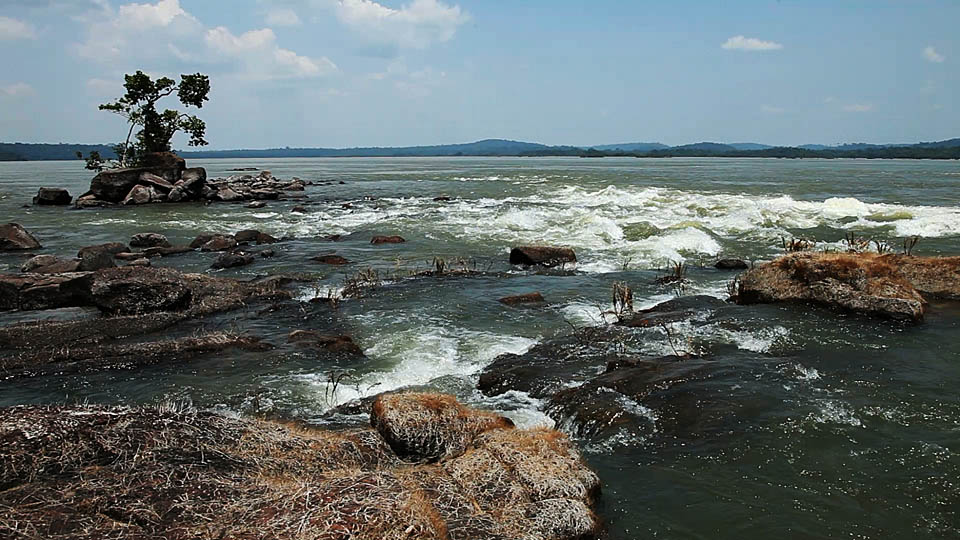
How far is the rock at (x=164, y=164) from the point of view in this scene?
43.7 meters

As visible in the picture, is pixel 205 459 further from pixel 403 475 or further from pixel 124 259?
pixel 124 259

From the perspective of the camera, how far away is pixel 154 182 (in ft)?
137

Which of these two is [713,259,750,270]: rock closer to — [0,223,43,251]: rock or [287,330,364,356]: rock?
[287,330,364,356]: rock

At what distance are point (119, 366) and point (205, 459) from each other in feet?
19.1

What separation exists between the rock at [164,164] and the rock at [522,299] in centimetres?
3816

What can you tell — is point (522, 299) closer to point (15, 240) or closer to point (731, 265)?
point (731, 265)

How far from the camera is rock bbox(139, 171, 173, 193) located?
1636 inches

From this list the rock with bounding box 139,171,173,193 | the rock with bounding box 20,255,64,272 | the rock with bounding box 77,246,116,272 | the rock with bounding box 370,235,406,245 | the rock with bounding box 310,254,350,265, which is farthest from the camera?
the rock with bounding box 139,171,173,193

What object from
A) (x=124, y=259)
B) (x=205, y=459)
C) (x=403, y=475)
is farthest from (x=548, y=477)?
(x=124, y=259)

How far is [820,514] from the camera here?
5.50m

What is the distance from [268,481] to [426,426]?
5.49ft

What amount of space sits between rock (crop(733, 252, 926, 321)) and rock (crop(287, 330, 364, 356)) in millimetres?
8004

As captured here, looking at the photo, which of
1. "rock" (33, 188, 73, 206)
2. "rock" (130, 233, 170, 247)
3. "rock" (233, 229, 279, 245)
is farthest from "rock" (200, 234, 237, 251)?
"rock" (33, 188, 73, 206)

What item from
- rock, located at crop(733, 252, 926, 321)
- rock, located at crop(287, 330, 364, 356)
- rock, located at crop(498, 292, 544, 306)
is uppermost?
rock, located at crop(733, 252, 926, 321)
